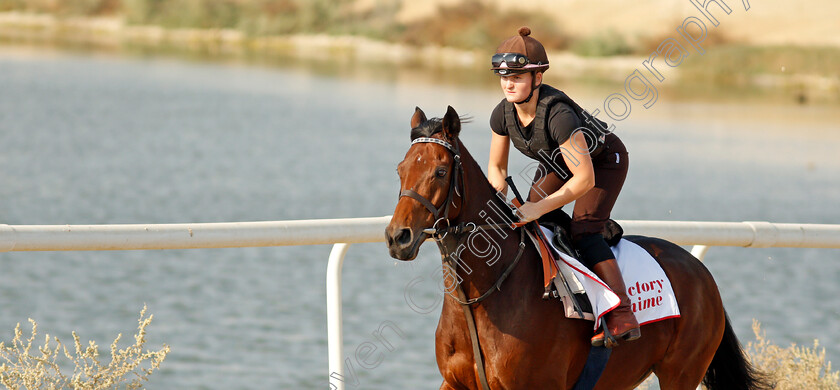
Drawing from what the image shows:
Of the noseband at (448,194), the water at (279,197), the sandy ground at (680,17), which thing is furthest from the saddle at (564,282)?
the sandy ground at (680,17)

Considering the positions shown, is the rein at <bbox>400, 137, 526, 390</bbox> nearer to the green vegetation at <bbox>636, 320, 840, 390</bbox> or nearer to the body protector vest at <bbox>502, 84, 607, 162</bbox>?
the body protector vest at <bbox>502, 84, 607, 162</bbox>

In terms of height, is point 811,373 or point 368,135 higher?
point 368,135

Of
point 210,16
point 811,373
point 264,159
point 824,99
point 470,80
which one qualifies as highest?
point 210,16

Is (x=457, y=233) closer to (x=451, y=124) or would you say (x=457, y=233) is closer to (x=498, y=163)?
(x=451, y=124)

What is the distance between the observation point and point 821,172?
→ 2306 centimetres

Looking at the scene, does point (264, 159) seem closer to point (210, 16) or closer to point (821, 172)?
point (821, 172)

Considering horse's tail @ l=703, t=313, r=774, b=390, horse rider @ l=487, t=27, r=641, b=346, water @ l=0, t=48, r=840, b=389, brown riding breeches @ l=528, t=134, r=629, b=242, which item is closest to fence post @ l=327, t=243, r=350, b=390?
horse rider @ l=487, t=27, r=641, b=346

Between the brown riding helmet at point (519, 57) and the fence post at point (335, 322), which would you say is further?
the fence post at point (335, 322)

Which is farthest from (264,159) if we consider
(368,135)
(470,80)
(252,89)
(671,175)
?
(470,80)

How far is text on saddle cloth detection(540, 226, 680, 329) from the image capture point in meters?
3.74

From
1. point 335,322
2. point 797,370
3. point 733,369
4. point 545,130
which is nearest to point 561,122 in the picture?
point 545,130

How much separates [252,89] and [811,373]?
35.2 meters

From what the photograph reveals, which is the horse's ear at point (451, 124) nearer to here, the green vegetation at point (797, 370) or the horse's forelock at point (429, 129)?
the horse's forelock at point (429, 129)

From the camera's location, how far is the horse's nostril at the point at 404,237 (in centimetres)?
322
